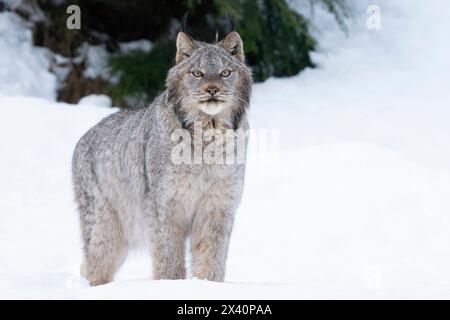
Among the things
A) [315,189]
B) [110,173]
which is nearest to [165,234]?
[110,173]

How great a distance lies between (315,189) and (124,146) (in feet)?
7.69

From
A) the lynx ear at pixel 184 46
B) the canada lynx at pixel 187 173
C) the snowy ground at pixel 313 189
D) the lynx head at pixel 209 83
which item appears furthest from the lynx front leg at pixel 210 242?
the lynx ear at pixel 184 46

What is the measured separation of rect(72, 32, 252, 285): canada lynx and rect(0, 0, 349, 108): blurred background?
4.27m

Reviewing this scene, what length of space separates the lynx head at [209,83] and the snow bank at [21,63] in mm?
4699

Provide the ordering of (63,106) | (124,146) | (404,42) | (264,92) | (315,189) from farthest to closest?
(404,42), (264,92), (63,106), (315,189), (124,146)

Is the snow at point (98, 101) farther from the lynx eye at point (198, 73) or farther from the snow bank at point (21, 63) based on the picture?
the lynx eye at point (198, 73)

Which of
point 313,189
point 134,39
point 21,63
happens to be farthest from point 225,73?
point 134,39

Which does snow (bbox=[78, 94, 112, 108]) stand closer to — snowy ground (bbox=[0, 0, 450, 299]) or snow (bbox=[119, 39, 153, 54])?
snowy ground (bbox=[0, 0, 450, 299])

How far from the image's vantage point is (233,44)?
5.84 metres

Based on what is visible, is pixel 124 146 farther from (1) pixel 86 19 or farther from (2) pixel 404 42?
(2) pixel 404 42

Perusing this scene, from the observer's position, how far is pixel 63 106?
9.32 metres

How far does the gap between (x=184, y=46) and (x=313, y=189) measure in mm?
2588

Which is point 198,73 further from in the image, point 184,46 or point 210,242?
point 210,242

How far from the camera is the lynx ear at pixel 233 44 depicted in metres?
5.82
